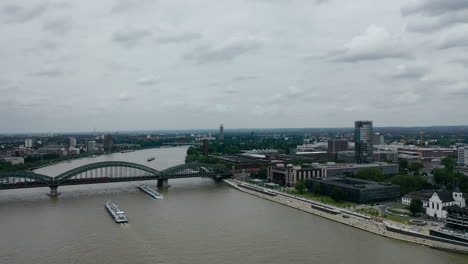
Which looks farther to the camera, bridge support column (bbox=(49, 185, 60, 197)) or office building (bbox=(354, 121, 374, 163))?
office building (bbox=(354, 121, 374, 163))

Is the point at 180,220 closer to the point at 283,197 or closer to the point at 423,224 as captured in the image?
the point at 283,197

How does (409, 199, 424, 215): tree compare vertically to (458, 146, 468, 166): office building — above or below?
below

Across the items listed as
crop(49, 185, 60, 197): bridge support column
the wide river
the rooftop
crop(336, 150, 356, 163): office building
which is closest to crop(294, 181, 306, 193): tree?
the rooftop

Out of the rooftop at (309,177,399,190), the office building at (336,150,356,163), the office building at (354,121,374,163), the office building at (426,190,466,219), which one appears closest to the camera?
the office building at (426,190,466,219)

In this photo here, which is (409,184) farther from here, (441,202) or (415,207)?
(441,202)

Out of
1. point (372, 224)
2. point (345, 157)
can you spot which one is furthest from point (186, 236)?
point (345, 157)

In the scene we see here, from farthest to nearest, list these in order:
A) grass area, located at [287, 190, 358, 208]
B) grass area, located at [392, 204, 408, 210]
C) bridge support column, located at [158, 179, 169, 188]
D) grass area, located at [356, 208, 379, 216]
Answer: bridge support column, located at [158, 179, 169, 188] < grass area, located at [287, 190, 358, 208] < grass area, located at [392, 204, 408, 210] < grass area, located at [356, 208, 379, 216]

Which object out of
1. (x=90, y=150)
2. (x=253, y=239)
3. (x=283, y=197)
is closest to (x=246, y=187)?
(x=283, y=197)

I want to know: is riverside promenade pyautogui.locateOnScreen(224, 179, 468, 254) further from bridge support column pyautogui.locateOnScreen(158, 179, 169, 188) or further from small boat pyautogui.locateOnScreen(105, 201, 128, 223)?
small boat pyautogui.locateOnScreen(105, 201, 128, 223)

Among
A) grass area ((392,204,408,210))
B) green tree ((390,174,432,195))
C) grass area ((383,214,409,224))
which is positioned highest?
green tree ((390,174,432,195))
